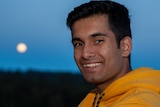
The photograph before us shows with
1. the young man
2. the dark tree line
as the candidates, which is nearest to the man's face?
the young man

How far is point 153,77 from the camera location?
2820 millimetres

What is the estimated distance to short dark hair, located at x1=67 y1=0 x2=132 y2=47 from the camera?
3.06m

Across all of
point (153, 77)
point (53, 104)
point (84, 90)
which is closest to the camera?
point (153, 77)

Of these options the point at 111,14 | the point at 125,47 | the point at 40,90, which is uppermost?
the point at 111,14

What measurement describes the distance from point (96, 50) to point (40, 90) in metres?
55.5

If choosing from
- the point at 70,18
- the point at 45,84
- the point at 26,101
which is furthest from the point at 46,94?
the point at 70,18

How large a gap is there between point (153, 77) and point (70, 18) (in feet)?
2.39

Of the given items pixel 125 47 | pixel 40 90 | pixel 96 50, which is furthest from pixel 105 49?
pixel 40 90

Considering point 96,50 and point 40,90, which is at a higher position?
point 96,50

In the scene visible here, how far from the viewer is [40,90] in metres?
58.1

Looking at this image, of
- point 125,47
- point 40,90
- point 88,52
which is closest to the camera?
point 88,52

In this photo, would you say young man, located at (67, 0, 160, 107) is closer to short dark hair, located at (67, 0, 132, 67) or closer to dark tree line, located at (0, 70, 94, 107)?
short dark hair, located at (67, 0, 132, 67)

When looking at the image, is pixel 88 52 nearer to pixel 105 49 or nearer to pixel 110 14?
pixel 105 49

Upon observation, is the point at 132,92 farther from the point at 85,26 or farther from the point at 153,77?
the point at 85,26
